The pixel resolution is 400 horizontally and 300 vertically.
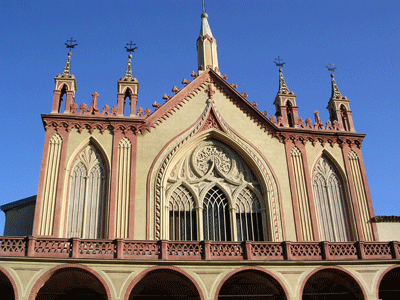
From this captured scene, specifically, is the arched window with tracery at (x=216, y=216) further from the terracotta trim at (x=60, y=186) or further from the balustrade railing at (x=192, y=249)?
the terracotta trim at (x=60, y=186)

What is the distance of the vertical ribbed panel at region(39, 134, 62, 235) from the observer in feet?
80.9

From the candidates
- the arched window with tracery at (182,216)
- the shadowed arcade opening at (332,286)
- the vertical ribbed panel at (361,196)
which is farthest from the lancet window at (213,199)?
the vertical ribbed panel at (361,196)

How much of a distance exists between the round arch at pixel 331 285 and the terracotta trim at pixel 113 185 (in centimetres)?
991

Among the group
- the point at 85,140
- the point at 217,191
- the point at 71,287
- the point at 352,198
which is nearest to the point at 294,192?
the point at 352,198

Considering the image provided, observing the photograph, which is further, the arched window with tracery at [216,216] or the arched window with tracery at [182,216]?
the arched window with tracery at [216,216]

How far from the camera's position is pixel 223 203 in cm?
2784

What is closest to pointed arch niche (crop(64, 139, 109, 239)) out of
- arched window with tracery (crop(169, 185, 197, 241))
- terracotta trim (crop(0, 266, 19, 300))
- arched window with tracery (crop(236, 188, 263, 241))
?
arched window with tracery (crop(169, 185, 197, 241))

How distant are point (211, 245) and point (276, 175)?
6822mm

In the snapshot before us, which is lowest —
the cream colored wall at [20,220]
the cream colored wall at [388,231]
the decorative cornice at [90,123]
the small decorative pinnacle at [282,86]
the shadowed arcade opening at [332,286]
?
the shadowed arcade opening at [332,286]

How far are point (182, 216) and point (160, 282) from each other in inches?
161

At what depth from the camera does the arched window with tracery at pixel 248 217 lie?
89.6 ft

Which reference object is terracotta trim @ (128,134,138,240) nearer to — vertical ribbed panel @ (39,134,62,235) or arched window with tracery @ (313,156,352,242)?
vertical ribbed panel @ (39,134,62,235)

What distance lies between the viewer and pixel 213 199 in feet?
91.6

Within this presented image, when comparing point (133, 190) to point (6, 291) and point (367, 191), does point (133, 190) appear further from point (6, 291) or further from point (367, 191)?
point (367, 191)
